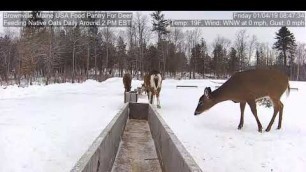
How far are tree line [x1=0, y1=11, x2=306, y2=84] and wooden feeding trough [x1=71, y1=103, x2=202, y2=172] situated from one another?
30097 millimetres

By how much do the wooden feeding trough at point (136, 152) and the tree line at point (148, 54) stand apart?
1185 inches

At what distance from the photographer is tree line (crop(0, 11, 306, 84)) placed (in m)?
45.1

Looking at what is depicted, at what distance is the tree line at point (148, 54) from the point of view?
45.1 m

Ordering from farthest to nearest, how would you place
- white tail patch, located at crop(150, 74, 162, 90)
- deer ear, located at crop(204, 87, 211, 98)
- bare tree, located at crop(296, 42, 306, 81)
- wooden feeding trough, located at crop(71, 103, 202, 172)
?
bare tree, located at crop(296, 42, 306, 81) < white tail patch, located at crop(150, 74, 162, 90) < deer ear, located at crop(204, 87, 211, 98) < wooden feeding trough, located at crop(71, 103, 202, 172)

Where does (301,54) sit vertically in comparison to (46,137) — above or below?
above

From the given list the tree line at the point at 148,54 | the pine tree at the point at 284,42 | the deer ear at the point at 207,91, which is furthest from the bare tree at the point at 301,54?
the deer ear at the point at 207,91

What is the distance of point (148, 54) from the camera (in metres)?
61.6

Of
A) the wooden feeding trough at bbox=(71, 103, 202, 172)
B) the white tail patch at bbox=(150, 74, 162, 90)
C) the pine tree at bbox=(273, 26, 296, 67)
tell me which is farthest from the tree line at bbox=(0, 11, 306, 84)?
the wooden feeding trough at bbox=(71, 103, 202, 172)

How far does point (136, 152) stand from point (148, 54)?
180 ft

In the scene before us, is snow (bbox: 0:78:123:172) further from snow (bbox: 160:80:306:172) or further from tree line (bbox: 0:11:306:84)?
tree line (bbox: 0:11:306:84)

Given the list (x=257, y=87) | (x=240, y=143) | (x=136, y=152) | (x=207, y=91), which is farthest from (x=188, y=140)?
(x=207, y=91)

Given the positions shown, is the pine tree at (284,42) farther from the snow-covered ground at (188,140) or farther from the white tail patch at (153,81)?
the snow-covered ground at (188,140)

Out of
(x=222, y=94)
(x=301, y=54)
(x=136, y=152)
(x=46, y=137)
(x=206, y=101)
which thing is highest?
(x=301, y=54)

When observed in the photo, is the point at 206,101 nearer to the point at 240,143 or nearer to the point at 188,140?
the point at 188,140
